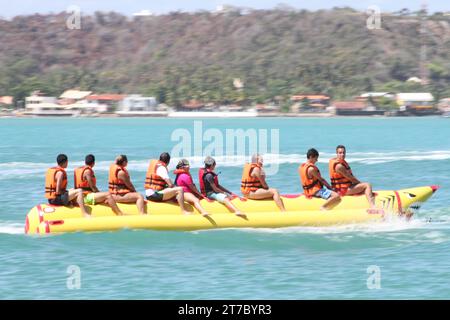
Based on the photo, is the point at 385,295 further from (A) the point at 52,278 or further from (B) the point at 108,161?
(B) the point at 108,161

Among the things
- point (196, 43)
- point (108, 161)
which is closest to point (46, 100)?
point (196, 43)

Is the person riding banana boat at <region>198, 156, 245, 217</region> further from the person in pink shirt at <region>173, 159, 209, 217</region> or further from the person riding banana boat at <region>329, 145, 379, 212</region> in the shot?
the person riding banana boat at <region>329, 145, 379, 212</region>

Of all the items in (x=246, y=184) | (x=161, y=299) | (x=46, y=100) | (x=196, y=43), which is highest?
(x=196, y=43)

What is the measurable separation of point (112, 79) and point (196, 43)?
24.3m

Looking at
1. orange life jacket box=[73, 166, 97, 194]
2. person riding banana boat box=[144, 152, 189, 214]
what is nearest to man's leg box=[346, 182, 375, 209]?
person riding banana boat box=[144, 152, 189, 214]

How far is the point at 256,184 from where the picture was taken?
13.7 m

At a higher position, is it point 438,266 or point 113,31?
point 113,31

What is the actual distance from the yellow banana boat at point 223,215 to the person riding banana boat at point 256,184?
0.28 feet

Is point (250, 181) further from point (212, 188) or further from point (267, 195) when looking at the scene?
point (212, 188)

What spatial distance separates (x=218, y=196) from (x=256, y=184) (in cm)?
57

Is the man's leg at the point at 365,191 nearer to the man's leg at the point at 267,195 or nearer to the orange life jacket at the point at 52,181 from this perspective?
the man's leg at the point at 267,195

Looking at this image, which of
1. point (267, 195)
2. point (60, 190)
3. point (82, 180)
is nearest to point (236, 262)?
point (267, 195)
